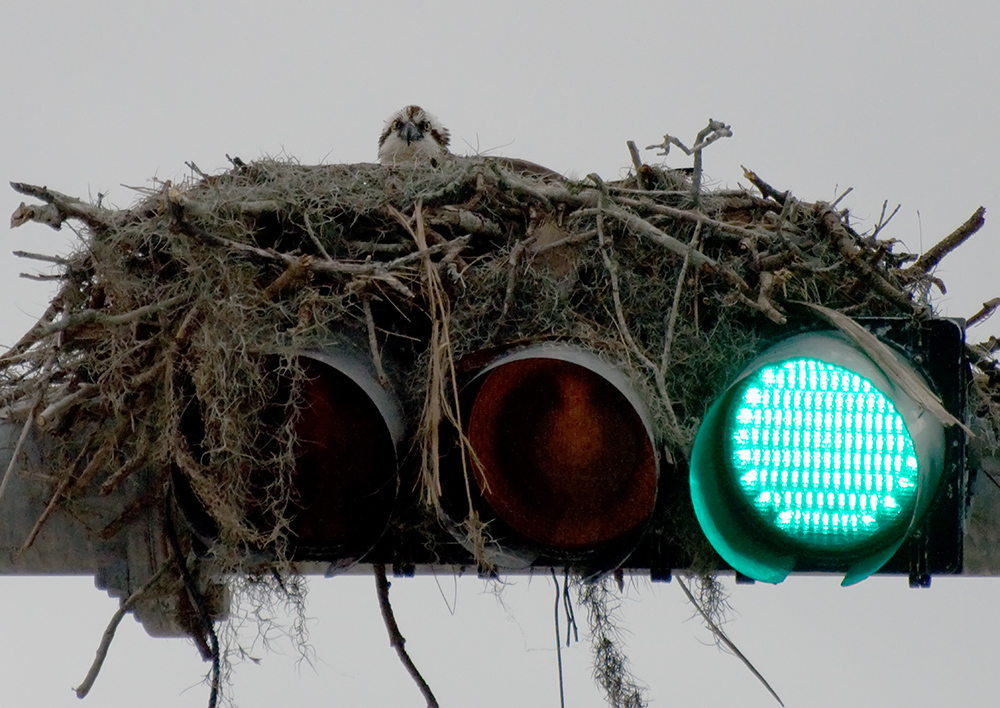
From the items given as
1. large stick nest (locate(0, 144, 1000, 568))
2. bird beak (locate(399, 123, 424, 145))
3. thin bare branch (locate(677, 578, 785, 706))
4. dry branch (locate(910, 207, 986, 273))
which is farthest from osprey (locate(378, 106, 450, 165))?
thin bare branch (locate(677, 578, 785, 706))

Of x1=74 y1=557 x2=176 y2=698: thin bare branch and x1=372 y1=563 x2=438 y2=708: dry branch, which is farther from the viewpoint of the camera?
x1=372 y1=563 x2=438 y2=708: dry branch

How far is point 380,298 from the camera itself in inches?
104

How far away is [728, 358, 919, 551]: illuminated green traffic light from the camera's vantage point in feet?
5.83

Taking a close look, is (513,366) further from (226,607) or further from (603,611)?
(226,607)

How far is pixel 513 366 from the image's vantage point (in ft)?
6.88

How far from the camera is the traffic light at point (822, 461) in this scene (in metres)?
1.78

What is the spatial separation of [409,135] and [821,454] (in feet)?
17.2

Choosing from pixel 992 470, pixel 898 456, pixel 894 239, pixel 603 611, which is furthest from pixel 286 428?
pixel 894 239

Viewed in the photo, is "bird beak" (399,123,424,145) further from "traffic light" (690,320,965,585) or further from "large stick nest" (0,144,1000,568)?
"traffic light" (690,320,965,585)

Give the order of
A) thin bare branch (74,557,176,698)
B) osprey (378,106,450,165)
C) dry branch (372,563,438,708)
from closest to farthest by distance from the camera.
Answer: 1. thin bare branch (74,557,176,698)
2. dry branch (372,563,438,708)
3. osprey (378,106,450,165)

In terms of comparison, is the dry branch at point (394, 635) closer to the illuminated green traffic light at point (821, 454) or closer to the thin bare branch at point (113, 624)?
the thin bare branch at point (113, 624)

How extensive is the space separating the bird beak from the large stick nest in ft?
11.0

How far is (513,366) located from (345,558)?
47 cm

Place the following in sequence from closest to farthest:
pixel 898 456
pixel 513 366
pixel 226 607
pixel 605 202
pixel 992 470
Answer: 1. pixel 898 456
2. pixel 513 366
3. pixel 992 470
4. pixel 226 607
5. pixel 605 202
